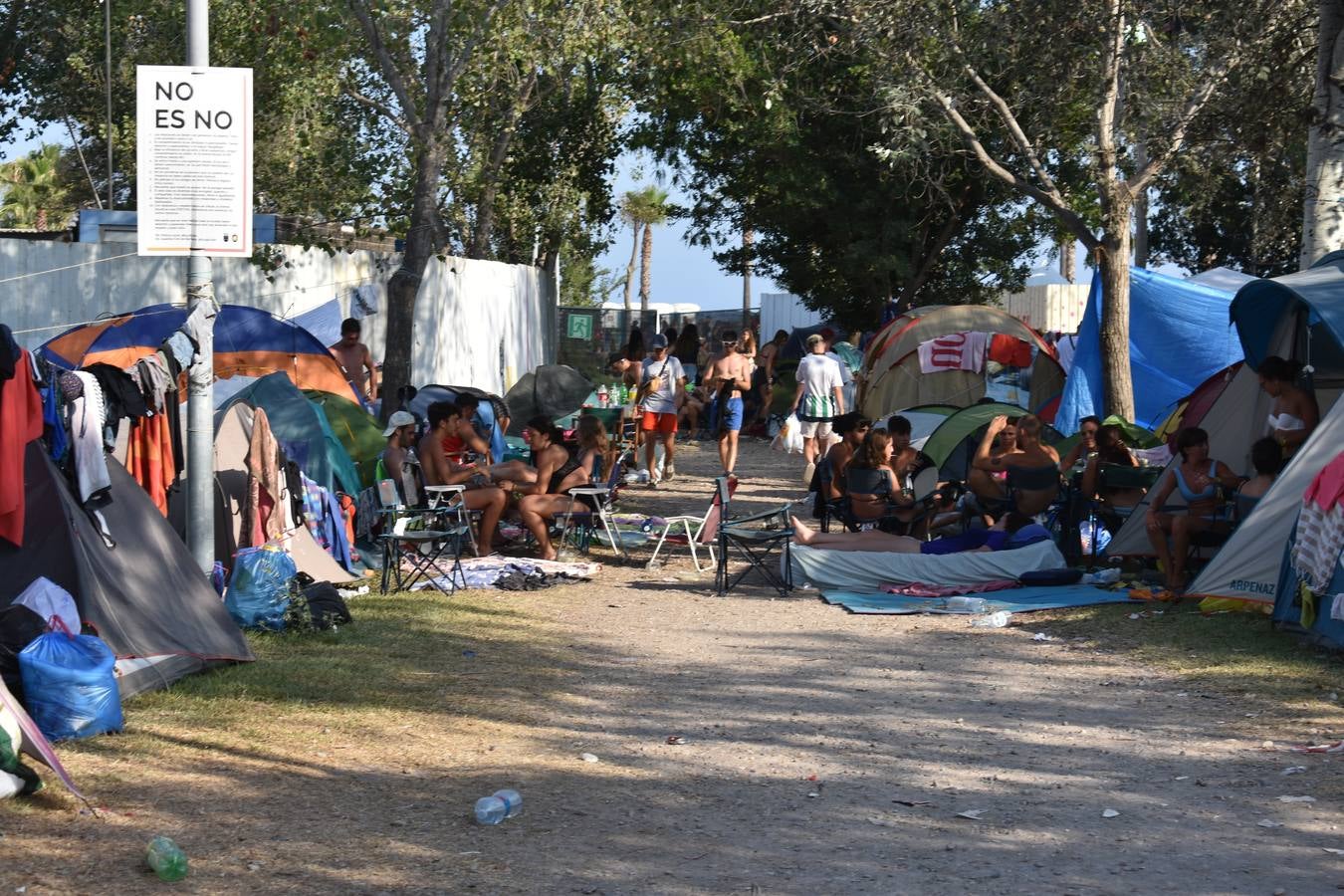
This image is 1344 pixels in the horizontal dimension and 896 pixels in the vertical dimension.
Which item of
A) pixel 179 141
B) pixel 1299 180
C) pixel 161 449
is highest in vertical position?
pixel 1299 180

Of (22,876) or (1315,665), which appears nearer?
(22,876)

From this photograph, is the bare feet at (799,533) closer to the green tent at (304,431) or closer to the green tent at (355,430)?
the green tent at (304,431)

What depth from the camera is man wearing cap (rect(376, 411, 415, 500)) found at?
1202cm

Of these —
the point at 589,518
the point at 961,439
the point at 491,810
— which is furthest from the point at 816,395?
the point at 491,810

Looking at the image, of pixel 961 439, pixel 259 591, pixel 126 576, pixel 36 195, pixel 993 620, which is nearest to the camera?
pixel 126 576

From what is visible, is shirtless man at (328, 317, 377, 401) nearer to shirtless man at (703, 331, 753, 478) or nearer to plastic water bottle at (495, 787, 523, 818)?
shirtless man at (703, 331, 753, 478)

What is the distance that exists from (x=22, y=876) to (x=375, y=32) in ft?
36.1

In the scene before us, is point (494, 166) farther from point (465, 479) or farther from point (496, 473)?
point (465, 479)

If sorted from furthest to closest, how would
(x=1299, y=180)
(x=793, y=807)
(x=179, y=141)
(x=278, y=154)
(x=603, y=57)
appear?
(x=278, y=154) → (x=603, y=57) → (x=1299, y=180) → (x=179, y=141) → (x=793, y=807)

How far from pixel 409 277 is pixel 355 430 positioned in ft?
7.91

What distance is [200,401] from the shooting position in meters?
8.08

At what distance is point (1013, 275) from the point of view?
99.6 ft

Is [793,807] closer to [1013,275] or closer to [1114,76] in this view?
[1114,76]

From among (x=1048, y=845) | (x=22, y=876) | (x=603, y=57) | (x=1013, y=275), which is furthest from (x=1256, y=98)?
(x=1013, y=275)
